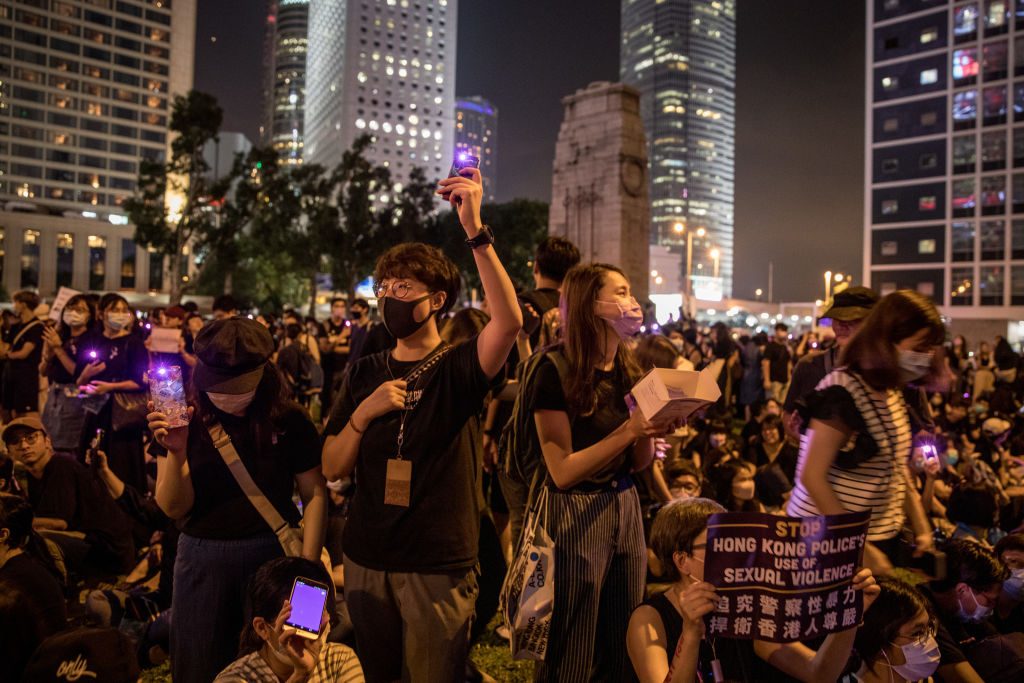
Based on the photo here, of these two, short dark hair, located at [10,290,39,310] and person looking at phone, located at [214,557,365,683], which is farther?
short dark hair, located at [10,290,39,310]

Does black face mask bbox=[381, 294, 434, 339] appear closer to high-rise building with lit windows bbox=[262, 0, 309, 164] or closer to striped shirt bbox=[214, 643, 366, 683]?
striped shirt bbox=[214, 643, 366, 683]

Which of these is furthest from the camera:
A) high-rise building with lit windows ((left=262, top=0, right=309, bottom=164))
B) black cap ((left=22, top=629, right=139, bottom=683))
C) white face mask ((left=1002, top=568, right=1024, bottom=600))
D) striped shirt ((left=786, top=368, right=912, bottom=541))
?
high-rise building with lit windows ((left=262, top=0, right=309, bottom=164))

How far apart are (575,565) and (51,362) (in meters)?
6.90

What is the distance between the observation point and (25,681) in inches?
90.0

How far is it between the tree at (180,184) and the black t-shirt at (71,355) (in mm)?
31864

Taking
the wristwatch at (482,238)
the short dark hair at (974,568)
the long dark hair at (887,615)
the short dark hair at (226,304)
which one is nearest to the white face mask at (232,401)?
Result: the wristwatch at (482,238)

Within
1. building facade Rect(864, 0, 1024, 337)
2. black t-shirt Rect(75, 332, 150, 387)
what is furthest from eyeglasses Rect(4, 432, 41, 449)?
building facade Rect(864, 0, 1024, 337)

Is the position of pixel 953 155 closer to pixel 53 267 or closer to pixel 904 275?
pixel 904 275

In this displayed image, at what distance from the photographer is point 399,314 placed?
283 cm

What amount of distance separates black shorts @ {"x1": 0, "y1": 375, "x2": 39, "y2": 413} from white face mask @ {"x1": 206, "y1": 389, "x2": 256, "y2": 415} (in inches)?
309

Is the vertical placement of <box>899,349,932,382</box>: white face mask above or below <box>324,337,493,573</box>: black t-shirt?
above

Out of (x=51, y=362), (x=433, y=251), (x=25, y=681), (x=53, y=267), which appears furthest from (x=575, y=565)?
(x=53, y=267)

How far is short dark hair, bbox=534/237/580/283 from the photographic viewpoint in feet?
16.5

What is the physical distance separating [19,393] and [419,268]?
8.65m
